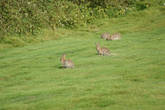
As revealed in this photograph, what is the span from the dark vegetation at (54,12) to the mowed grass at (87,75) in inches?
124

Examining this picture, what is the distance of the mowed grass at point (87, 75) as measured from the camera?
32.0 feet

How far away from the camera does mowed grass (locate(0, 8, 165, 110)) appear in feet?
32.0

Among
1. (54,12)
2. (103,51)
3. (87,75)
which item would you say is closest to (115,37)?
(103,51)

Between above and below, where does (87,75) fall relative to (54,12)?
below

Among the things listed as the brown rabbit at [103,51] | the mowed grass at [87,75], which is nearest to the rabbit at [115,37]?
the mowed grass at [87,75]

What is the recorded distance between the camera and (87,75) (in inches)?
531

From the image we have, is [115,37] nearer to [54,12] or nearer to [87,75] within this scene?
[54,12]

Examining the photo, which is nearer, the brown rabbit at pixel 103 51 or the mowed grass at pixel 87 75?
the mowed grass at pixel 87 75

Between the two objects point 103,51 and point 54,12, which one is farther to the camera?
point 54,12

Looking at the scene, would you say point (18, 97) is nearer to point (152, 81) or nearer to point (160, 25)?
point (152, 81)

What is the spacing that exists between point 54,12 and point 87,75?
16632 mm

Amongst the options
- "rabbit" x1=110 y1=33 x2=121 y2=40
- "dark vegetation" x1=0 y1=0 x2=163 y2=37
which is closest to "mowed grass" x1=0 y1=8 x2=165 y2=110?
"rabbit" x1=110 y1=33 x2=121 y2=40

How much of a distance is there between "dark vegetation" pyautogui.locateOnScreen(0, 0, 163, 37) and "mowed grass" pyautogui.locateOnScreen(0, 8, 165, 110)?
314 centimetres

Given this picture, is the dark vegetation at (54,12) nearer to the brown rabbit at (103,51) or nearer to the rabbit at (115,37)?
the rabbit at (115,37)
